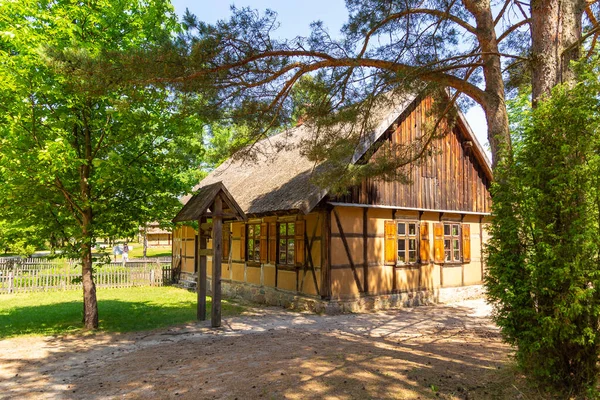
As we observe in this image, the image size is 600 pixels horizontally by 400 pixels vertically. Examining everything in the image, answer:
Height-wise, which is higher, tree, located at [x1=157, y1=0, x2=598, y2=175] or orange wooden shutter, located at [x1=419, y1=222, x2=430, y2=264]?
tree, located at [x1=157, y1=0, x2=598, y2=175]

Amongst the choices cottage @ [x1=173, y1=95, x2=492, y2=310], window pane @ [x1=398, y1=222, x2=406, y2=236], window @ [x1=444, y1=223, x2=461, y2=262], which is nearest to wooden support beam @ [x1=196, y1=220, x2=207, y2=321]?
cottage @ [x1=173, y1=95, x2=492, y2=310]

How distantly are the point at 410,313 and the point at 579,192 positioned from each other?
8225 millimetres

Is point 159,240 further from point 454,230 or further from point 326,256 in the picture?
point 326,256

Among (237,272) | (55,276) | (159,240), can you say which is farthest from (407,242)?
(159,240)

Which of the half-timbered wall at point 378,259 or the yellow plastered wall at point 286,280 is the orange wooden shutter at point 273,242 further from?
the half-timbered wall at point 378,259

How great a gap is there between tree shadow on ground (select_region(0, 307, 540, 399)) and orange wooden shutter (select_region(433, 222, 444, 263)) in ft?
14.3

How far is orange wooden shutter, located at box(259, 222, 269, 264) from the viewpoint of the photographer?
46.1 ft

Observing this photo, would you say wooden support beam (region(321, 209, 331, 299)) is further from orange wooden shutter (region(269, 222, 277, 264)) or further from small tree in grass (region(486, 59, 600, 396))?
small tree in grass (region(486, 59, 600, 396))

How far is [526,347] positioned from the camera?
4605 mm

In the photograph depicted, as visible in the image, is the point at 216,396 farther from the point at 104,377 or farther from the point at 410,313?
the point at 410,313

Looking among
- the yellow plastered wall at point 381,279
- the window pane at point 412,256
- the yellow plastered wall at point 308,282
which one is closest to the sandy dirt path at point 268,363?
the yellow plastered wall at point 308,282

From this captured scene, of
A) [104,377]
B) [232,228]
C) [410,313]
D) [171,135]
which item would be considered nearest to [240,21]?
[171,135]

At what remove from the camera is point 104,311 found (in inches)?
483

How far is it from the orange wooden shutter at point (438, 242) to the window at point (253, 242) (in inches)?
239
